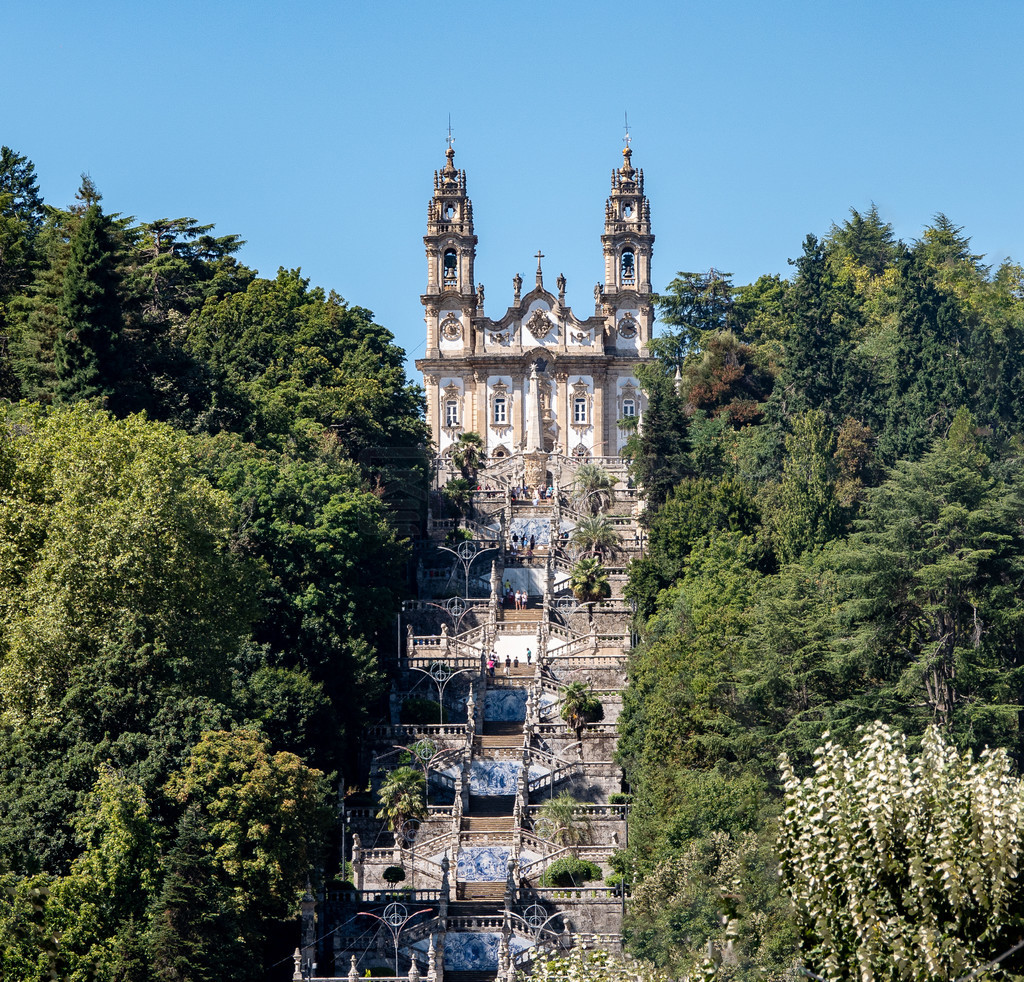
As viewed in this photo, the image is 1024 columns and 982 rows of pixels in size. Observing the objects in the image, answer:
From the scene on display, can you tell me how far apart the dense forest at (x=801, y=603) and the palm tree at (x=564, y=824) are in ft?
5.34

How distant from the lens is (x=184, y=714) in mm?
43594

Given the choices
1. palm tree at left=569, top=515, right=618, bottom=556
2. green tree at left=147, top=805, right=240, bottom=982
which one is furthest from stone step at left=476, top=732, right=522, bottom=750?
green tree at left=147, top=805, right=240, bottom=982

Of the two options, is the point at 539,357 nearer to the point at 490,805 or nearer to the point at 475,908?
the point at 490,805

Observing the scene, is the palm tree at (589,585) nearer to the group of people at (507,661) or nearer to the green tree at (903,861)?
the group of people at (507,661)

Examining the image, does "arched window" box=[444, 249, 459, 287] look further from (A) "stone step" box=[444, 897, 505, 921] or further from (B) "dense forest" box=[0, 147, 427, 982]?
(A) "stone step" box=[444, 897, 505, 921]

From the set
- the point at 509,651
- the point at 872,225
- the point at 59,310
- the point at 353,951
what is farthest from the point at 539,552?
the point at 872,225

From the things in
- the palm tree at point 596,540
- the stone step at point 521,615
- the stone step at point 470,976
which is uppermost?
the palm tree at point 596,540

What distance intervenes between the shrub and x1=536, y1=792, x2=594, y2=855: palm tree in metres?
1.66

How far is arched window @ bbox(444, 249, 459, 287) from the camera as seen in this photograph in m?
98.6

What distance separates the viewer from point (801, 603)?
169 feet

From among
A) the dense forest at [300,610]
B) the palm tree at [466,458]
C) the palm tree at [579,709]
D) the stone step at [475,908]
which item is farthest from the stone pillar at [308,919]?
the palm tree at [466,458]

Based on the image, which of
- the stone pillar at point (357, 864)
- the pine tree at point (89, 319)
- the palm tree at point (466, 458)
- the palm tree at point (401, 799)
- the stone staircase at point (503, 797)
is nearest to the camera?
the stone staircase at point (503, 797)

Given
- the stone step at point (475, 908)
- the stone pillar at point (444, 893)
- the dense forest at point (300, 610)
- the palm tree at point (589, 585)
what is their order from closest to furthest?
the dense forest at point (300, 610) < the stone pillar at point (444, 893) < the stone step at point (475, 908) < the palm tree at point (589, 585)

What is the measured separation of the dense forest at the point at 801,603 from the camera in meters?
44.8
